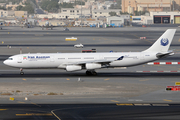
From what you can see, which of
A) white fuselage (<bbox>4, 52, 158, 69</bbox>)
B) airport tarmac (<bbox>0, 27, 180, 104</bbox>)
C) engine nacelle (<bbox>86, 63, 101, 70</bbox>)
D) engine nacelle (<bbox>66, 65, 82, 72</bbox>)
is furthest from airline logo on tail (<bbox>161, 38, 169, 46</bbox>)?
engine nacelle (<bbox>66, 65, 82, 72</bbox>)

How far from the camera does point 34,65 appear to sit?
52.2 meters

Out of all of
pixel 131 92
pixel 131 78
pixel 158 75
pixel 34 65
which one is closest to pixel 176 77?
pixel 158 75

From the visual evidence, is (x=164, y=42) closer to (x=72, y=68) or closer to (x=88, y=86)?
(x=72, y=68)

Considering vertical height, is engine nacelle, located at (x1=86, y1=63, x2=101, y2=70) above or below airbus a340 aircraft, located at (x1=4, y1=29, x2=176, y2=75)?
below

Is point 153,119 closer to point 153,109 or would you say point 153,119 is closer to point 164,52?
point 153,109

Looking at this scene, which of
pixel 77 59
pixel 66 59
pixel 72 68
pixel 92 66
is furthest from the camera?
pixel 77 59

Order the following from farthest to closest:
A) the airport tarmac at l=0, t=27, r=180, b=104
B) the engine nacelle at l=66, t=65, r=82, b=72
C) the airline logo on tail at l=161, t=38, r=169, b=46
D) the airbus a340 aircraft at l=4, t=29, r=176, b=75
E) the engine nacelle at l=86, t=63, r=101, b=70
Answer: the airline logo on tail at l=161, t=38, r=169, b=46, the airbus a340 aircraft at l=4, t=29, r=176, b=75, the engine nacelle at l=86, t=63, r=101, b=70, the engine nacelle at l=66, t=65, r=82, b=72, the airport tarmac at l=0, t=27, r=180, b=104

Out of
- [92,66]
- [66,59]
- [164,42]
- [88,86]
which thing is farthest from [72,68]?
[164,42]

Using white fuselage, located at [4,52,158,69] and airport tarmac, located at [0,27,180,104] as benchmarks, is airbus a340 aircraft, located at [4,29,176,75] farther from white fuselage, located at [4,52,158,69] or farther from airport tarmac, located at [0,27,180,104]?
airport tarmac, located at [0,27,180,104]

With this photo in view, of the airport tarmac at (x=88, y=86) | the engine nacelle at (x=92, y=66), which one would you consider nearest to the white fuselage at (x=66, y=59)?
the engine nacelle at (x=92, y=66)

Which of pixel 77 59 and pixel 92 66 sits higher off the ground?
pixel 77 59

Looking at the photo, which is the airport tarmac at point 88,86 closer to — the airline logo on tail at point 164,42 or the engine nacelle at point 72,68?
the engine nacelle at point 72,68

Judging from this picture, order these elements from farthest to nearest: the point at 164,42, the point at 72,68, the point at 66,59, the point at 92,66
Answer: the point at 164,42, the point at 66,59, the point at 92,66, the point at 72,68

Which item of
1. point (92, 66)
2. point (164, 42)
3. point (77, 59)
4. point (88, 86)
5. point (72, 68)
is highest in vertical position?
point (164, 42)
